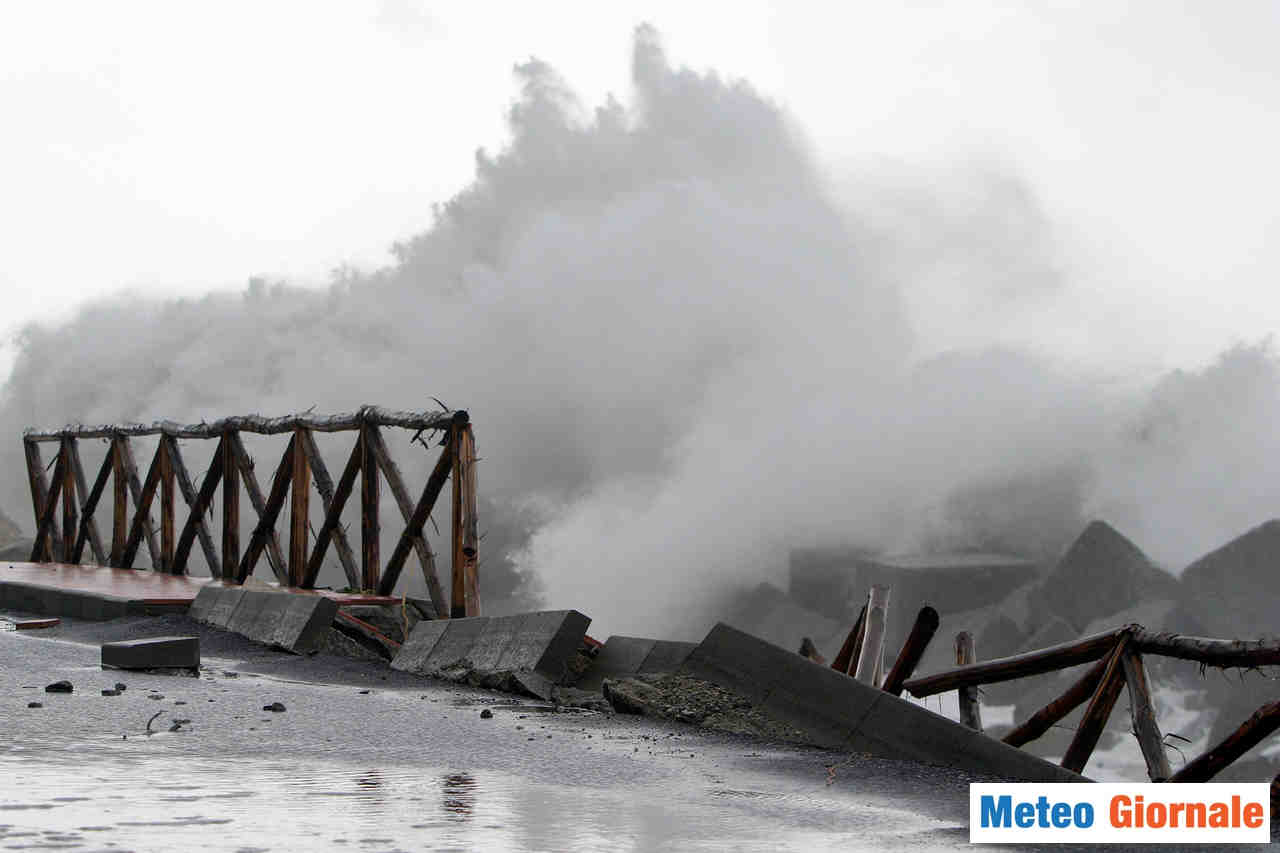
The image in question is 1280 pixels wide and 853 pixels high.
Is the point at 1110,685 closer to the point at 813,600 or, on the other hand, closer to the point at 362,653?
the point at 362,653

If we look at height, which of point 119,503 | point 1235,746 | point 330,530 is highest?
point 119,503

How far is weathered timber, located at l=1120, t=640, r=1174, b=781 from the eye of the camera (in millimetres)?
6148

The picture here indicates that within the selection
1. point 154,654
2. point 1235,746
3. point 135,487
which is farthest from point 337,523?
point 1235,746

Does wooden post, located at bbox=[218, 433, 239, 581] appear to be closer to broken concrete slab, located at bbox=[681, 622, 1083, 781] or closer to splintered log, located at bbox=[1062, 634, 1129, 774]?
broken concrete slab, located at bbox=[681, 622, 1083, 781]

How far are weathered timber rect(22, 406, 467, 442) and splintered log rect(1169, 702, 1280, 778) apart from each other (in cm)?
635

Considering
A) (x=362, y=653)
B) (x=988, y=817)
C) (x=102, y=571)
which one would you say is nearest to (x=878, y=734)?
(x=988, y=817)

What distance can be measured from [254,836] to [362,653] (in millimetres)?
6855

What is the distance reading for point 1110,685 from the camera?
6.62m

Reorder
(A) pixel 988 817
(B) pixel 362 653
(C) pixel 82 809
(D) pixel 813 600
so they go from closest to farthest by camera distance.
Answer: (C) pixel 82 809, (A) pixel 988 817, (B) pixel 362 653, (D) pixel 813 600

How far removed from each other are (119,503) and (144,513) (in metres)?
1.20

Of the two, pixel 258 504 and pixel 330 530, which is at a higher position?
pixel 258 504

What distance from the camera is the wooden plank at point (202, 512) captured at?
51.5 feet

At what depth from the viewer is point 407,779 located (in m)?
5.61

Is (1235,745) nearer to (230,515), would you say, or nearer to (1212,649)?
(1212,649)
